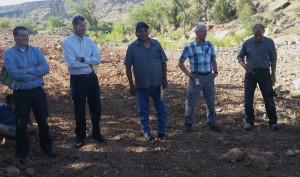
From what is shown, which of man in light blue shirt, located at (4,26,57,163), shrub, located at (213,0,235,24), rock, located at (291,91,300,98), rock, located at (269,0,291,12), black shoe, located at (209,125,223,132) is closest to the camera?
man in light blue shirt, located at (4,26,57,163)

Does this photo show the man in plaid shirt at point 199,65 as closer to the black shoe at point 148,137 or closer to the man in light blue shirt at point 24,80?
the black shoe at point 148,137

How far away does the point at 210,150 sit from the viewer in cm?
363

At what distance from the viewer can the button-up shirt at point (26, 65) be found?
3.08 m

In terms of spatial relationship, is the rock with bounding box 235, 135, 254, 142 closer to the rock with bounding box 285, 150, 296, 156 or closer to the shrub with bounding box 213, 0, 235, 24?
the rock with bounding box 285, 150, 296, 156

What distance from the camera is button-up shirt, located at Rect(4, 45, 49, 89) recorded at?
3.08 meters

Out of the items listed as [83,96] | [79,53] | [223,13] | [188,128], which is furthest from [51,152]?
[223,13]

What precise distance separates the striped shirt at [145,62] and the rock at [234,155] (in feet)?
4.09

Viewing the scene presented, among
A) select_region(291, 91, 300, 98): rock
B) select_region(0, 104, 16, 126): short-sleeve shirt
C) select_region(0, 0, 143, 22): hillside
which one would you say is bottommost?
select_region(291, 91, 300, 98): rock

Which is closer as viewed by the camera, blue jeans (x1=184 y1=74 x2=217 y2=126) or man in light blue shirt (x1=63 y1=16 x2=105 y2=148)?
man in light blue shirt (x1=63 y1=16 x2=105 y2=148)

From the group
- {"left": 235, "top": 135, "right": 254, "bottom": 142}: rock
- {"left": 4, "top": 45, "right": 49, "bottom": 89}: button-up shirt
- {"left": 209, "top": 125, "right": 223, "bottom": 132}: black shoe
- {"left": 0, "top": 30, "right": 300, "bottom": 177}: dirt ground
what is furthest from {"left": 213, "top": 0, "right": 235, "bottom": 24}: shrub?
{"left": 4, "top": 45, "right": 49, "bottom": 89}: button-up shirt

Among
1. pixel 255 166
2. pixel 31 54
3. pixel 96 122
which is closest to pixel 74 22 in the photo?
pixel 31 54

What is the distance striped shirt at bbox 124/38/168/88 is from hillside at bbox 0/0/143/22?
9059 centimetres

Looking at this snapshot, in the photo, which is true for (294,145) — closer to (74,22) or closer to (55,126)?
(74,22)

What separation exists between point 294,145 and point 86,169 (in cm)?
267
